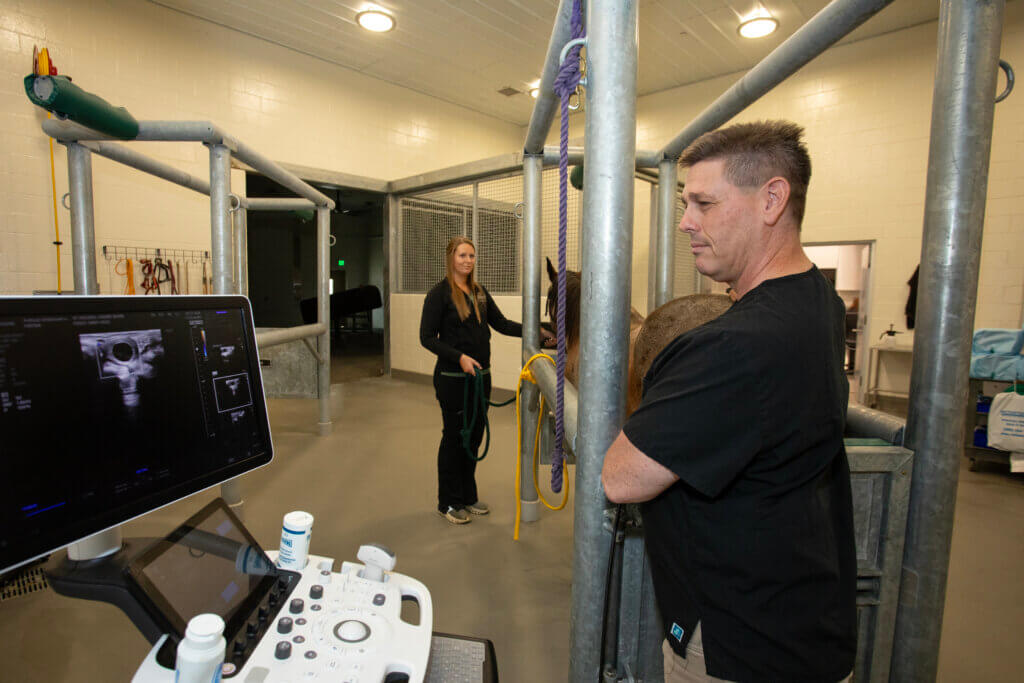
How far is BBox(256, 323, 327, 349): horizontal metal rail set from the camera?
2.84 m

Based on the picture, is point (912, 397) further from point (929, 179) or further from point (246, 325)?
point (246, 325)

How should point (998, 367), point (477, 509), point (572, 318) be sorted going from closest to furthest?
point (572, 318) → point (477, 509) → point (998, 367)

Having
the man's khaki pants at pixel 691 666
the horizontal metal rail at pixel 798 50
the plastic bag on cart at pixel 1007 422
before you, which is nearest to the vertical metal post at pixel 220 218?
the horizontal metal rail at pixel 798 50

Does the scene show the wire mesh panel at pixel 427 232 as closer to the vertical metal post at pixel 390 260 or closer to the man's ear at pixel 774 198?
the vertical metal post at pixel 390 260

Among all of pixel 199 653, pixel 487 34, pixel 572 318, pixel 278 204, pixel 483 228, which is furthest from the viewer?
pixel 483 228

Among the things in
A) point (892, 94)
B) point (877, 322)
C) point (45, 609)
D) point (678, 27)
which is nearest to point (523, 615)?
point (45, 609)

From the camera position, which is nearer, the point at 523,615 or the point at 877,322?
the point at 523,615

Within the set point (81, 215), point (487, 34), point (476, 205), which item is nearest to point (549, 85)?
point (81, 215)

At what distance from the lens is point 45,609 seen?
196cm

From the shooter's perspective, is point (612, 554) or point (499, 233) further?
point (499, 233)

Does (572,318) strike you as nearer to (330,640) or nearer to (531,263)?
(531,263)

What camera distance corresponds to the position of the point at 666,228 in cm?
226

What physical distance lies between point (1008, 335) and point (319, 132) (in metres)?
6.67

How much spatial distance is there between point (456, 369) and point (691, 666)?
2.01 metres
